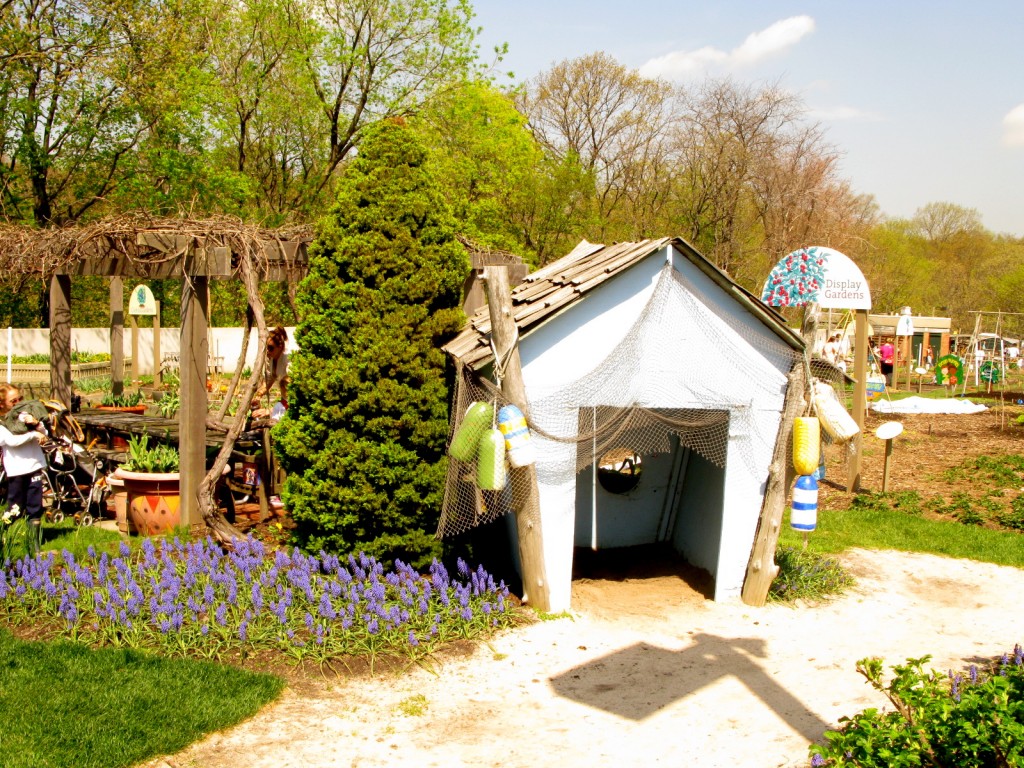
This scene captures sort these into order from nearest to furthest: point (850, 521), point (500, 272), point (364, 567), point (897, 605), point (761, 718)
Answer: point (761, 718) < point (500, 272) < point (364, 567) < point (897, 605) < point (850, 521)

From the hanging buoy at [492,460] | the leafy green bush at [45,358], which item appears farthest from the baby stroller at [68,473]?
the leafy green bush at [45,358]

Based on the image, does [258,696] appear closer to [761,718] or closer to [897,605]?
[761,718]

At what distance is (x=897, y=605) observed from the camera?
769 cm

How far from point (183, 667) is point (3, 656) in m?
1.17

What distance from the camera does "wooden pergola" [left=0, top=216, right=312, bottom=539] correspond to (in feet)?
26.9

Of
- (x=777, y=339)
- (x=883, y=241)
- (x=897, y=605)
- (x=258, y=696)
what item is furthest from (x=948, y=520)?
(x=883, y=241)

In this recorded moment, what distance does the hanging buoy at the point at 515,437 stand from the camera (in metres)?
6.38

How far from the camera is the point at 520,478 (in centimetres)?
673

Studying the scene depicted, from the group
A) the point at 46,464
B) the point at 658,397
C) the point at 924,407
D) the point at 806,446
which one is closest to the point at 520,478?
the point at 658,397

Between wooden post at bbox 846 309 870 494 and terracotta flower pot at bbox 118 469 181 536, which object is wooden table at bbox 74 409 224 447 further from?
wooden post at bbox 846 309 870 494

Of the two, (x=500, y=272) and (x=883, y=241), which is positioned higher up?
(x=883, y=241)

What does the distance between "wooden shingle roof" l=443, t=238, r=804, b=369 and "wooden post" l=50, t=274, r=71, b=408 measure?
6.43m

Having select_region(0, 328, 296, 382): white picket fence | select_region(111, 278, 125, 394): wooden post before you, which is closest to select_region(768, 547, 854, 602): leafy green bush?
select_region(111, 278, 125, 394): wooden post

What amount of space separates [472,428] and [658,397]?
60.5 inches
